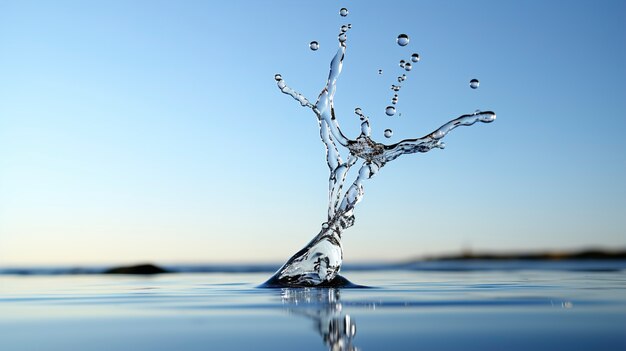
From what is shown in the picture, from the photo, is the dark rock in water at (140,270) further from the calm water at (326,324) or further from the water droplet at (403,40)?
the calm water at (326,324)

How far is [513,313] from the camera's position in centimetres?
333

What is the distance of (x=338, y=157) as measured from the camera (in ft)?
22.2

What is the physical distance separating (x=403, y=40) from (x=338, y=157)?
126cm

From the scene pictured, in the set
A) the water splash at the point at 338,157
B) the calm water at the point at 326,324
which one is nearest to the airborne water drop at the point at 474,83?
the water splash at the point at 338,157

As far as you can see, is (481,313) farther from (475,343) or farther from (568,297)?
(568,297)

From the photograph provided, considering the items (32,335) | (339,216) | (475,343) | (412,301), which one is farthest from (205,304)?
(339,216)

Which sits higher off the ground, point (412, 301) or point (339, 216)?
point (339, 216)

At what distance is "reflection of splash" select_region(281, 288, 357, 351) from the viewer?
7.52ft

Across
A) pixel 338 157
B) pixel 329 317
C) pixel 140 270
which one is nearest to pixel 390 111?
pixel 338 157

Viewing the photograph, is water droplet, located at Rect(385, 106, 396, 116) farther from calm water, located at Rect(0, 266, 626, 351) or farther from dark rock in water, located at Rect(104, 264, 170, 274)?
dark rock in water, located at Rect(104, 264, 170, 274)

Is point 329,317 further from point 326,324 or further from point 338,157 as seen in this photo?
point 338,157

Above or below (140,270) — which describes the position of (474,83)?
above

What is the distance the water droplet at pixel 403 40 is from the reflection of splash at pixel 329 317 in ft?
8.94

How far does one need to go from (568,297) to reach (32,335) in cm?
316
